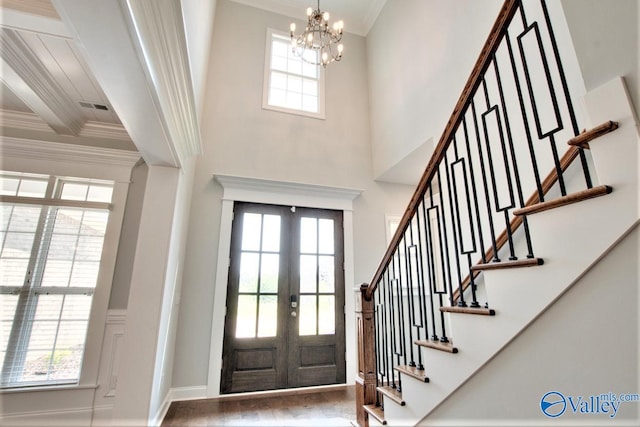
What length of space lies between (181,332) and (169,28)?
3.07m

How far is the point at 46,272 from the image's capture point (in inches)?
111

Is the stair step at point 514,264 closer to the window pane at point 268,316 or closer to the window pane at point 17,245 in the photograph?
the window pane at point 268,316

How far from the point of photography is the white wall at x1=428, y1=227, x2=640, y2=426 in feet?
2.98

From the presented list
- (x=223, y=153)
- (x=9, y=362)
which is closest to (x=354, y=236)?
(x=223, y=153)

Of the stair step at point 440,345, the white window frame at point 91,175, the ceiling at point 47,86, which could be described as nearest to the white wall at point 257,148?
the white window frame at point 91,175

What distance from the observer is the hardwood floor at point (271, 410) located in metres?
2.80

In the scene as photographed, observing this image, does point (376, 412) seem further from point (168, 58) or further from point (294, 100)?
point (294, 100)

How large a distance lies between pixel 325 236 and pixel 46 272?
9.94ft

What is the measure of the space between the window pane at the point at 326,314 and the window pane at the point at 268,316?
23.1 inches

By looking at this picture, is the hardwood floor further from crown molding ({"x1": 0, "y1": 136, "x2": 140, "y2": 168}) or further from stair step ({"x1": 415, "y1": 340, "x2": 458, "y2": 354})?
crown molding ({"x1": 0, "y1": 136, "x2": 140, "y2": 168})

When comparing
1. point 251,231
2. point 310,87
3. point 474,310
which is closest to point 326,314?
point 251,231

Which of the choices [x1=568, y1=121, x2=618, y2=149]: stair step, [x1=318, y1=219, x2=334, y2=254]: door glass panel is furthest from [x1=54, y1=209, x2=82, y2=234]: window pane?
[x1=568, y1=121, x2=618, y2=149]: stair step

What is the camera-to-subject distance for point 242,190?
3.99 meters

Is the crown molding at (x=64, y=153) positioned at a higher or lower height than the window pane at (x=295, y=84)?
lower
